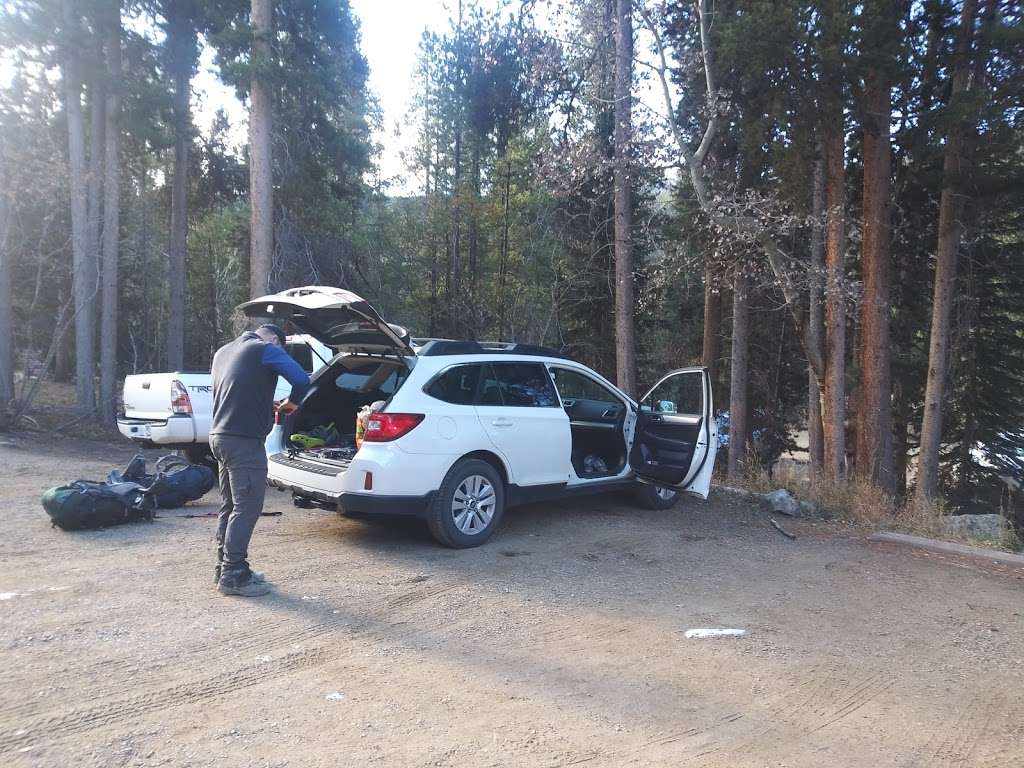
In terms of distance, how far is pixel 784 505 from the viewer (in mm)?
8703

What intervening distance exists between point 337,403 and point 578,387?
2849mm

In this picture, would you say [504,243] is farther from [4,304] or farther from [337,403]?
[337,403]

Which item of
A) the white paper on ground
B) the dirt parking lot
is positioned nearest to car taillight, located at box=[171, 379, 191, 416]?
the dirt parking lot

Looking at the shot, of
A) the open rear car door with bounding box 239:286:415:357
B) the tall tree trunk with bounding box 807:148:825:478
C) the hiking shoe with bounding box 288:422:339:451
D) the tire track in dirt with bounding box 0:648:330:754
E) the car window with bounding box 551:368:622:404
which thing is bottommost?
the tire track in dirt with bounding box 0:648:330:754

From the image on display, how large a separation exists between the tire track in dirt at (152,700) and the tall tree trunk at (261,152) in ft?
37.6

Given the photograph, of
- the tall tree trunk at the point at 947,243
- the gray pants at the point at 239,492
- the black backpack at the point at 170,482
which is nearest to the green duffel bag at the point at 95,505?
the black backpack at the point at 170,482

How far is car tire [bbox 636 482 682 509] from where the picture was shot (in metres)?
8.19

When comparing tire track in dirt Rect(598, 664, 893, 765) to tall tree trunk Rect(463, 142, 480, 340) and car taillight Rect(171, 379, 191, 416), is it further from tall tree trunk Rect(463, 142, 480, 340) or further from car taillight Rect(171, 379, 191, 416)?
tall tree trunk Rect(463, 142, 480, 340)

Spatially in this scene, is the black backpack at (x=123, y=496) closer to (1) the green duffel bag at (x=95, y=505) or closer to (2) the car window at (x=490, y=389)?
(1) the green duffel bag at (x=95, y=505)

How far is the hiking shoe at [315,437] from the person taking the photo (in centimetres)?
694

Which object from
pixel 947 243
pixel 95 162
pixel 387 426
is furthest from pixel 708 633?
pixel 95 162

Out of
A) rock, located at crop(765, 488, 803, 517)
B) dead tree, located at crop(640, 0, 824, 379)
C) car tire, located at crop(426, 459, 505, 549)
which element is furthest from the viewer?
dead tree, located at crop(640, 0, 824, 379)

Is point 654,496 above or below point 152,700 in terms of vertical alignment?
above

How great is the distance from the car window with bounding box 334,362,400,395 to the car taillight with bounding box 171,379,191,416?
288 cm
